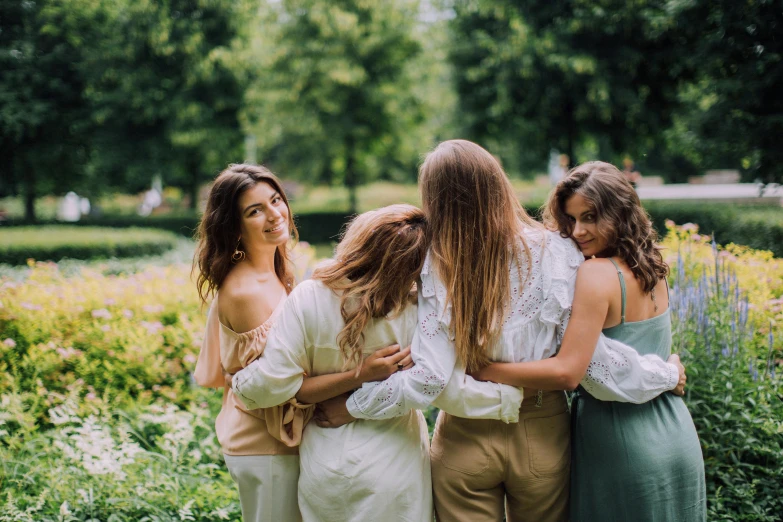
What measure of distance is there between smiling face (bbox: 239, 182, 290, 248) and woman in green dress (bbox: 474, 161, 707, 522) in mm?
974

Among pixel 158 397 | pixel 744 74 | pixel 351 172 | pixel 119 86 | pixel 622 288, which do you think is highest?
pixel 119 86

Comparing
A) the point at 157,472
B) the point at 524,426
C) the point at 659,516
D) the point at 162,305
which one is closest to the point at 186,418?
the point at 157,472

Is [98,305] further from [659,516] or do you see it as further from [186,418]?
[659,516]

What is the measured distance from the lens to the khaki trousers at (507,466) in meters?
2.09

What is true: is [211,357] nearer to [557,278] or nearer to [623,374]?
[557,278]

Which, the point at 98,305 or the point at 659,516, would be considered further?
the point at 98,305

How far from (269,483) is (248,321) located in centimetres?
61

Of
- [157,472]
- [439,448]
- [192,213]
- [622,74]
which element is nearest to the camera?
[439,448]

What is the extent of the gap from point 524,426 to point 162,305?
12.0 ft

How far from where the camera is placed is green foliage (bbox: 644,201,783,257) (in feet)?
27.7

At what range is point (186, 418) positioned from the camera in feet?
12.9

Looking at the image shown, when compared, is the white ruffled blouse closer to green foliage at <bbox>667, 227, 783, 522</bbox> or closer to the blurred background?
green foliage at <bbox>667, 227, 783, 522</bbox>

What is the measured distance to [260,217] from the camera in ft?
7.71

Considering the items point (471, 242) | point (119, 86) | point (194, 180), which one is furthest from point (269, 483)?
point (194, 180)
